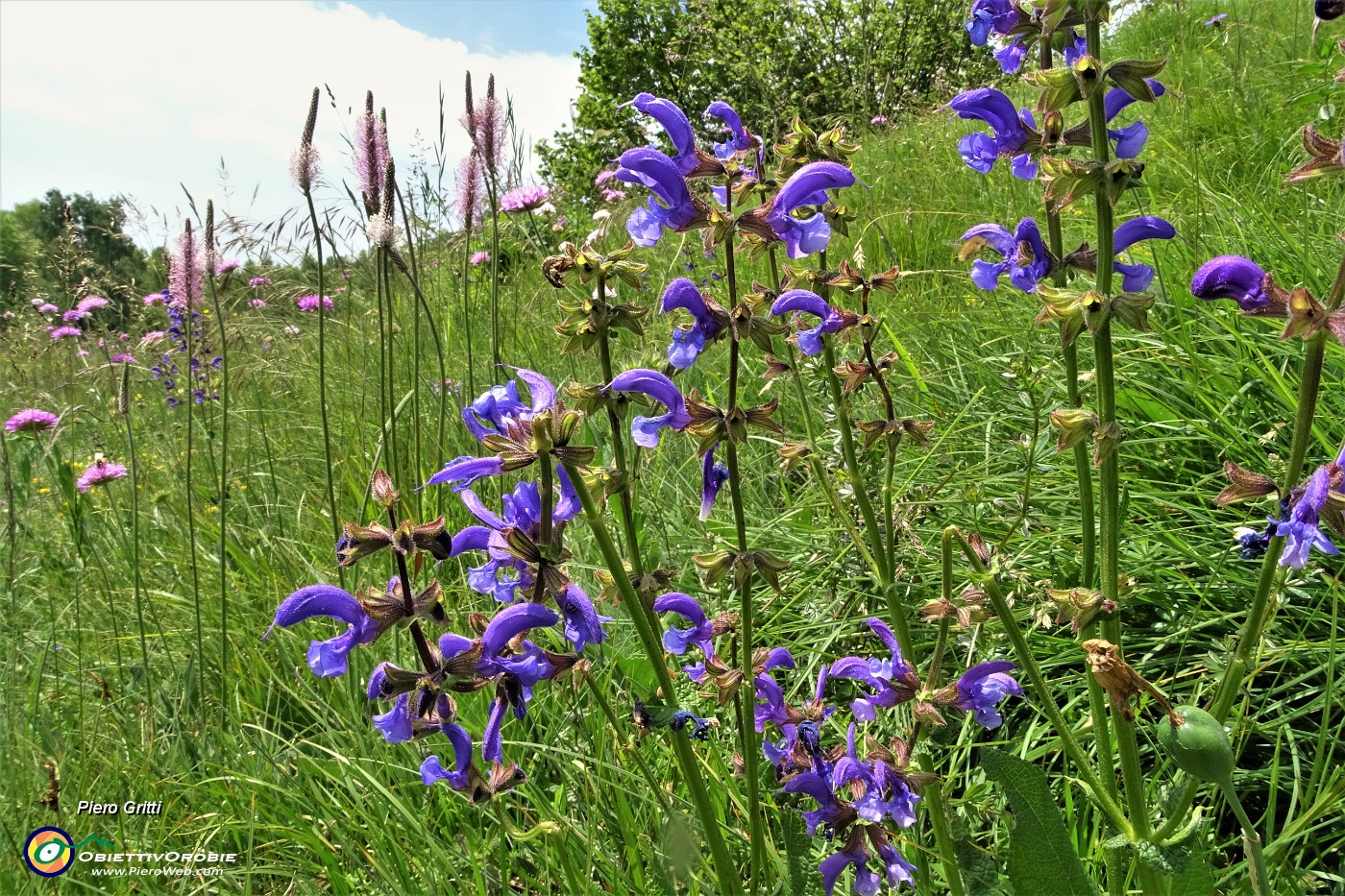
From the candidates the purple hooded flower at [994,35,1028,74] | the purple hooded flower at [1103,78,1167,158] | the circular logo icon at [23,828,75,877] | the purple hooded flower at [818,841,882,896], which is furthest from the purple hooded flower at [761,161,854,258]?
the circular logo icon at [23,828,75,877]

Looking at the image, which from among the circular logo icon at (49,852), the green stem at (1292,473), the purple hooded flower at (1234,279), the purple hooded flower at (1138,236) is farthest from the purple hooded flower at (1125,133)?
the circular logo icon at (49,852)

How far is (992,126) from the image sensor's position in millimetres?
1313

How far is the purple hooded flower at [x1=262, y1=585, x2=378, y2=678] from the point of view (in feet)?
3.17

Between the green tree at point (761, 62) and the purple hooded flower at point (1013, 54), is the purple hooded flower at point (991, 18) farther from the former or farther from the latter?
the green tree at point (761, 62)

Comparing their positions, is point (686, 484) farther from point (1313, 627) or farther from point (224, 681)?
point (1313, 627)

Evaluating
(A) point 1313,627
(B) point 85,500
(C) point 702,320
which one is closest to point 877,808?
(C) point 702,320

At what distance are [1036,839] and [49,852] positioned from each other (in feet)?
6.45

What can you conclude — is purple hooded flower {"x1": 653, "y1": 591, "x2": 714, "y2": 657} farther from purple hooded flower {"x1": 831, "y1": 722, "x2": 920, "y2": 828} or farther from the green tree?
the green tree

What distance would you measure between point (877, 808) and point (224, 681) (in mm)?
1822

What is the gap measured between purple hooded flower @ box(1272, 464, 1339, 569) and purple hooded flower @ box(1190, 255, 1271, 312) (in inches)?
9.3

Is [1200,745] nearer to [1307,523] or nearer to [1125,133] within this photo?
[1307,523]

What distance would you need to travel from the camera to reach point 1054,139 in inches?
45.8

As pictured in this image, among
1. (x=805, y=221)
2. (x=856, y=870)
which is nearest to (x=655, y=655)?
(x=856, y=870)

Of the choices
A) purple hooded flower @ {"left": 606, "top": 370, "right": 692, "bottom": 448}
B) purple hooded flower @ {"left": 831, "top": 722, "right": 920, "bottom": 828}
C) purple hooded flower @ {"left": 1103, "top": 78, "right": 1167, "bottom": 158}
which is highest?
purple hooded flower @ {"left": 1103, "top": 78, "right": 1167, "bottom": 158}
